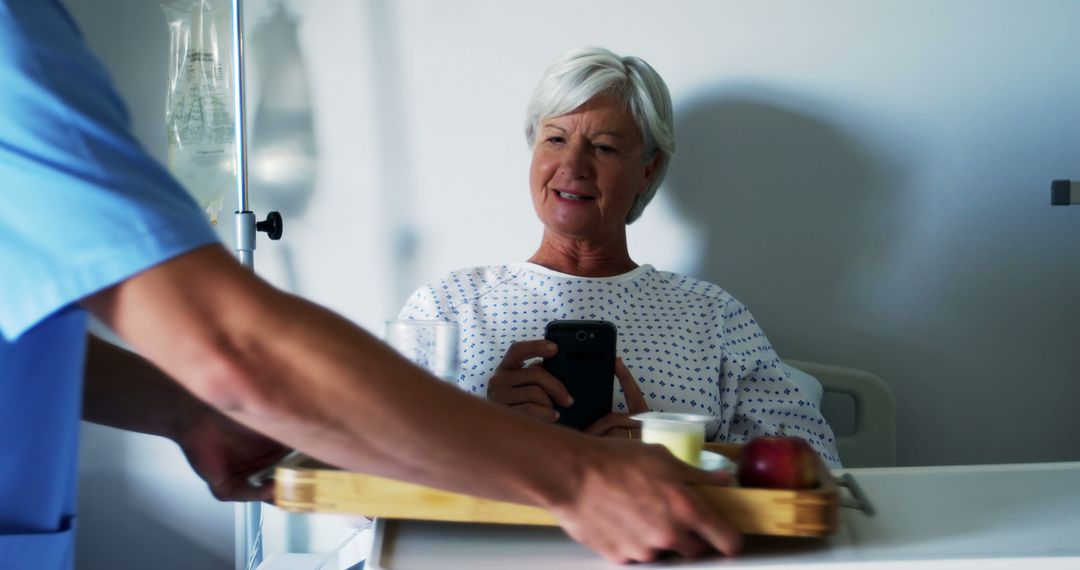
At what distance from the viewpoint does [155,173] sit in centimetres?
68

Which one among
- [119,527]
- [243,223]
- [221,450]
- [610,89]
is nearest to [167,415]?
[221,450]

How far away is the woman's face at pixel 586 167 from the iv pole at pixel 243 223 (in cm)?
53

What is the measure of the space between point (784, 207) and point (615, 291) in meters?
0.45

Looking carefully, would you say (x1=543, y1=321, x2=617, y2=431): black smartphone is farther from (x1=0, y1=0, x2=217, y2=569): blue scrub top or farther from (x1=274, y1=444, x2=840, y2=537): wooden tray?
(x1=0, y1=0, x2=217, y2=569): blue scrub top

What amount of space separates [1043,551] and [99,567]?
1934mm

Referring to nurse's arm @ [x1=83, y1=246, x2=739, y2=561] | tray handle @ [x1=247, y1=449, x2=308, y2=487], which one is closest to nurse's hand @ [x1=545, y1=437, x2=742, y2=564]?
nurse's arm @ [x1=83, y1=246, x2=739, y2=561]

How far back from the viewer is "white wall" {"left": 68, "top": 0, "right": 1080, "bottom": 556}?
6.54 feet

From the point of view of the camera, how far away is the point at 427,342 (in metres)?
1.09

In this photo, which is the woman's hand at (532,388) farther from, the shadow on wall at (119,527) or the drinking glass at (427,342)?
Answer: the shadow on wall at (119,527)

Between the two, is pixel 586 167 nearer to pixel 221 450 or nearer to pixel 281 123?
pixel 281 123

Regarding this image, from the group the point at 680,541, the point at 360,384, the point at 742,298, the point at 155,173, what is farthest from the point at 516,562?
the point at 742,298

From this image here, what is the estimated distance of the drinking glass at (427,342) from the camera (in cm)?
109

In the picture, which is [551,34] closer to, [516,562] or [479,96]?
[479,96]

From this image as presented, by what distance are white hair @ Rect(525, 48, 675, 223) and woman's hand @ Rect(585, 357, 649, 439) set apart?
50cm
